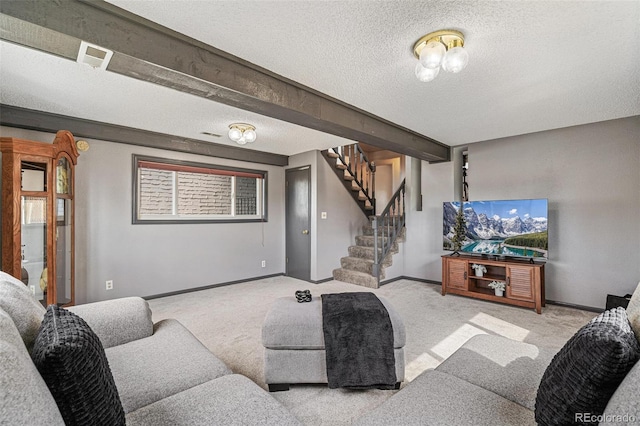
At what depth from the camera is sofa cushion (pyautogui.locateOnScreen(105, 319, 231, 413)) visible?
1241 mm

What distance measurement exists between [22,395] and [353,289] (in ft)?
14.1

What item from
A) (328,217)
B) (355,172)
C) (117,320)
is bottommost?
(117,320)

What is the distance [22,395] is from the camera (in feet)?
1.99

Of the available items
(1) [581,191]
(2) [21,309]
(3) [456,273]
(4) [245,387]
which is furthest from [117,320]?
(1) [581,191]

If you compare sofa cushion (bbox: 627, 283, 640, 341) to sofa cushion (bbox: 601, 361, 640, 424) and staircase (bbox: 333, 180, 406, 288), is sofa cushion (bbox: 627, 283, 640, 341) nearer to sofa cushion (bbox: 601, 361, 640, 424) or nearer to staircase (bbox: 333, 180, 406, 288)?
sofa cushion (bbox: 601, 361, 640, 424)

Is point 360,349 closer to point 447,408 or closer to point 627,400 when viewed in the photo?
point 447,408

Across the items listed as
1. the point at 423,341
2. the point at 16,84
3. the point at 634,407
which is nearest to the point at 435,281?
the point at 423,341

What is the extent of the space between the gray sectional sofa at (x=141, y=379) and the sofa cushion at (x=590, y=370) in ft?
2.82

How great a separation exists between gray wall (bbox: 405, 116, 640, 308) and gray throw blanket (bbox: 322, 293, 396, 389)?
3319 mm

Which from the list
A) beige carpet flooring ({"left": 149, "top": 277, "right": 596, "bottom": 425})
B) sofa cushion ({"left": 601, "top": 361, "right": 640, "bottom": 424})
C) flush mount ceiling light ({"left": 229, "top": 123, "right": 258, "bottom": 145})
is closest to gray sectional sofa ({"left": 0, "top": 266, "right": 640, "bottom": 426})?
sofa cushion ({"left": 601, "top": 361, "right": 640, "bottom": 424})

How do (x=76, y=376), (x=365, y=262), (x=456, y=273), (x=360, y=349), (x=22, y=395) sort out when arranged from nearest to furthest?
(x=22, y=395) → (x=76, y=376) → (x=360, y=349) → (x=456, y=273) → (x=365, y=262)

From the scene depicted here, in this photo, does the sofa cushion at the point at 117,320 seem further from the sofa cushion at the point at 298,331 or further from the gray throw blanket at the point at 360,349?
the gray throw blanket at the point at 360,349

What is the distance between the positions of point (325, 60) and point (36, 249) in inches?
125

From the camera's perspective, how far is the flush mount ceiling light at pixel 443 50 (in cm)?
175
